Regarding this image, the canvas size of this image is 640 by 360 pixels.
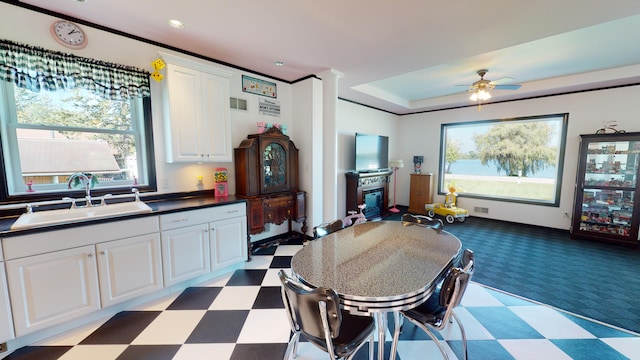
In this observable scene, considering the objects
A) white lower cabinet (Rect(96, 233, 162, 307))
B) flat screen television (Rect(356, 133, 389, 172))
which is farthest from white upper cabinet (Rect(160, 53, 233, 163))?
flat screen television (Rect(356, 133, 389, 172))

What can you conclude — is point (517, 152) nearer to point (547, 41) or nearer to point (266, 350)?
point (547, 41)

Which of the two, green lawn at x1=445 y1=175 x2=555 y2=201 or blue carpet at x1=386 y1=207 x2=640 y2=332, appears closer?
blue carpet at x1=386 y1=207 x2=640 y2=332

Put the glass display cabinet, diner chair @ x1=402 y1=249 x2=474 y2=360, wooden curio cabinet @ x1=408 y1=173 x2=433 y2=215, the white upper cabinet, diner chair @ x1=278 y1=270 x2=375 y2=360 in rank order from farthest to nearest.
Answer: wooden curio cabinet @ x1=408 y1=173 x2=433 y2=215 < the glass display cabinet < the white upper cabinet < diner chair @ x1=402 y1=249 x2=474 y2=360 < diner chair @ x1=278 y1=270 x2=375 y2=360

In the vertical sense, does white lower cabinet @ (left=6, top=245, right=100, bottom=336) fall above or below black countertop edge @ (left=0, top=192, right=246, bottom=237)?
below

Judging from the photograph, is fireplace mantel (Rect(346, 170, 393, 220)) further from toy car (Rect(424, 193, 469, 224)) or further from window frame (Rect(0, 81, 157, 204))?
window frame (Rect(0, 81, 157, 204))

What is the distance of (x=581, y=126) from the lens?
4.16m

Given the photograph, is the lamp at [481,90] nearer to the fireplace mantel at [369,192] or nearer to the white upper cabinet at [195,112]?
the fireplace mantel at [369,192]

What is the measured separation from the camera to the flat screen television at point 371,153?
16.0ft

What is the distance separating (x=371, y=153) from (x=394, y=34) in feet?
9.74

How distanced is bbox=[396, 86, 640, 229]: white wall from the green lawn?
203 mm

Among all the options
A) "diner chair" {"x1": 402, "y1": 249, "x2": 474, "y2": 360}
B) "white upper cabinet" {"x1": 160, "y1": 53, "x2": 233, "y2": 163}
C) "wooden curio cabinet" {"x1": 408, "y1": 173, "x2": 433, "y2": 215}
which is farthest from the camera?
"wooden curio cabinet" {"x1": 408, "y1": 173, "x2": 433, "y2": 215}

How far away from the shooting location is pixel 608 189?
149 inches

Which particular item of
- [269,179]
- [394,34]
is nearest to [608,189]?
[394,34]

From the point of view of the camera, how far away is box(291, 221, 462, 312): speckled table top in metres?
1.13
